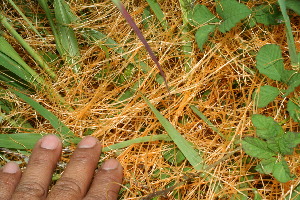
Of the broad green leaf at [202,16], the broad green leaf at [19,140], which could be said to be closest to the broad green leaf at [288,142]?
the broad green leaf at [202,16]

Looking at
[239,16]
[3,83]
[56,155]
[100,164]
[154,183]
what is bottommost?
[154,183]

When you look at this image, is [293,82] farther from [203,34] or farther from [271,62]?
[203,34]

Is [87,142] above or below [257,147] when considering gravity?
above

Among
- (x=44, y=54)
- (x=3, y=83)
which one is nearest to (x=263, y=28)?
(x=44, y=54)

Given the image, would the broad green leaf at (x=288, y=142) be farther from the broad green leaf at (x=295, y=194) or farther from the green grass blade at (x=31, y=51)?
the green grass blade at (x=31, y=51)

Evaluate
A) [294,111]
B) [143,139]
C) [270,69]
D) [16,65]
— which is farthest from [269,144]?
[16,65]

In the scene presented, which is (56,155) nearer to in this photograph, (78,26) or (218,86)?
(78,26)

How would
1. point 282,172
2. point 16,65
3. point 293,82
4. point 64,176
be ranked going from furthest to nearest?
point 16,65
point 64,176
point 293,82
point 282,172

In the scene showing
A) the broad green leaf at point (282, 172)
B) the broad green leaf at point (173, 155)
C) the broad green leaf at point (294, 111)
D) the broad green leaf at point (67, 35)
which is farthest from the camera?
the broad green leaf at point (67, 35)
